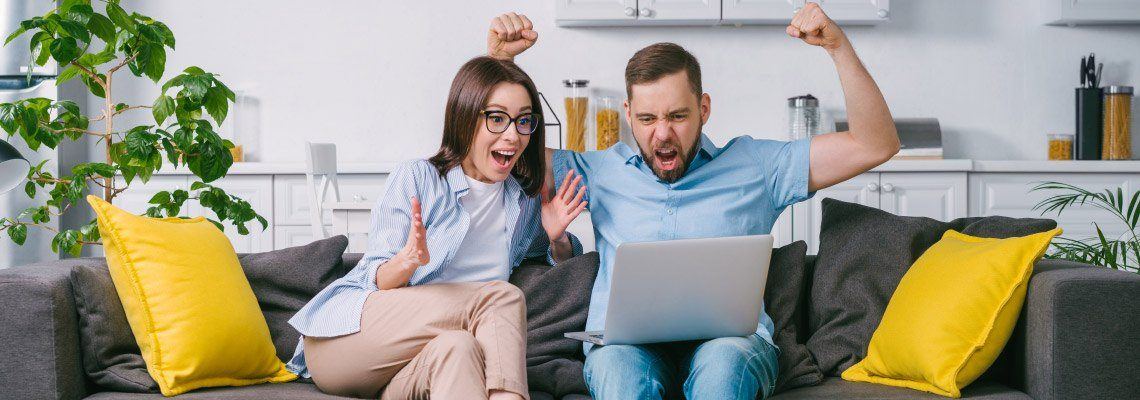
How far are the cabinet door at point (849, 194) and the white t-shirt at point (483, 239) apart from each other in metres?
2.02

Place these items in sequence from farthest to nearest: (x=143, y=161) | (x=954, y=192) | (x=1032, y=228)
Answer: (x=954, y=192), (x=143, y=161), (x=1032, y=228)

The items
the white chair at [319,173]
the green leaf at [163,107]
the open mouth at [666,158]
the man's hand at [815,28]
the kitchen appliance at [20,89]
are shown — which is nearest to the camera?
the man's hand at [815,28]

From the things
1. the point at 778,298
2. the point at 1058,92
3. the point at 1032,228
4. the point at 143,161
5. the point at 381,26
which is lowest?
the point at 778,298

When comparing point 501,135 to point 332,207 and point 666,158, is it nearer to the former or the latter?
point 666,158

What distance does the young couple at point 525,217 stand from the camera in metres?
1.68

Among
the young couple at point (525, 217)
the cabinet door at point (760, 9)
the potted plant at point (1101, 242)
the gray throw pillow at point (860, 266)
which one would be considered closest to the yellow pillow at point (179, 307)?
the young couple at point (525, 217)

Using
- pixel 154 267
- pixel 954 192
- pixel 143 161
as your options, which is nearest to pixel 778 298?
pixel 154 267

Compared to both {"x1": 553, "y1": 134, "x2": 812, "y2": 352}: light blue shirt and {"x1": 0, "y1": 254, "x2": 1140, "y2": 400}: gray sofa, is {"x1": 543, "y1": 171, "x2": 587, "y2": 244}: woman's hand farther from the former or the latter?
{"x1": 0, "y1": 254, "x2": 1140, "y2": 400}: gray sofa

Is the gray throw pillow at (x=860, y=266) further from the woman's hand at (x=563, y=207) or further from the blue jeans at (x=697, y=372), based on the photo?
the woman's hand at (x=563, y=207)

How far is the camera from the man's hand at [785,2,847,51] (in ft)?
6.15

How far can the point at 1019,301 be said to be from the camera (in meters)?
1.77

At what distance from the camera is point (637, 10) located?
385 centimetres

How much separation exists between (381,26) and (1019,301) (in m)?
3.09

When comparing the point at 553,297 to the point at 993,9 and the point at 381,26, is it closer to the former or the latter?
the point at 381,26
